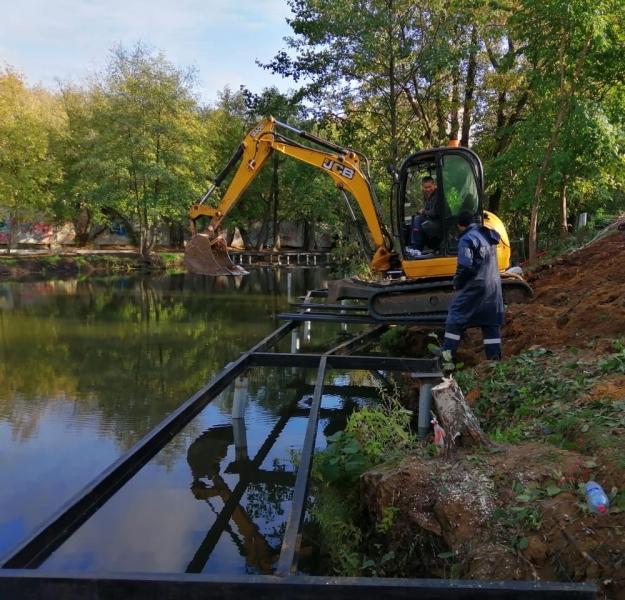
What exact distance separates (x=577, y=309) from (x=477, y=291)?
63.8 inches

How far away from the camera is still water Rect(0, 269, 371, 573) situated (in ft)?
14.6

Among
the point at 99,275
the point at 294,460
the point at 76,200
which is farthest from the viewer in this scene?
the point at 76,200

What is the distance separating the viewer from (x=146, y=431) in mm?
6816

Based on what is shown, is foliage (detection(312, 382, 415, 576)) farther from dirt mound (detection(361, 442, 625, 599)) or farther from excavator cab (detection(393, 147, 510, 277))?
excavator cab (detection(393, 147, 510, 277))

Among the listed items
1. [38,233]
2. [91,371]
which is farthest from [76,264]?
[91,371]

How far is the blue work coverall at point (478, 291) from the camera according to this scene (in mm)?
6504

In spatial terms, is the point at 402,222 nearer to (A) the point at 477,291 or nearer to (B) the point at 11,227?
(A) the point at 477,291

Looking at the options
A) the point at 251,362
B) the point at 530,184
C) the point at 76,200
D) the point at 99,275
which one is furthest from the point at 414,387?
the point at 76,200

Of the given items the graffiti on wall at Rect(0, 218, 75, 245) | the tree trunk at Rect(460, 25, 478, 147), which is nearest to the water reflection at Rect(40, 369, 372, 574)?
the tree trunk at Rect(460, 25, 478, 147)

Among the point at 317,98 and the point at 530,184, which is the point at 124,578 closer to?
the point at 530,184

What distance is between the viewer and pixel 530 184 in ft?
47.3

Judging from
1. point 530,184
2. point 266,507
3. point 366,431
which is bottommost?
point 266,507

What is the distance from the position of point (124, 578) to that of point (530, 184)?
14.2 meters

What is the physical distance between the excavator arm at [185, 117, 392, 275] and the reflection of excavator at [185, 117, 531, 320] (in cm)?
2
